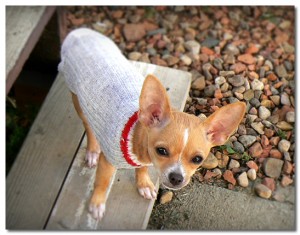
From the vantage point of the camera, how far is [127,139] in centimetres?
128

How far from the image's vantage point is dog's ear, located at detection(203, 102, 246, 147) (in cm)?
100

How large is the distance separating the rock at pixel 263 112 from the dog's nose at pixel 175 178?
8.8 inches

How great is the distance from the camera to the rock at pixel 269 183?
112cm

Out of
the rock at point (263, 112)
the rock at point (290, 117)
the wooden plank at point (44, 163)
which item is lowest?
the wooden plank at point (44, 163)

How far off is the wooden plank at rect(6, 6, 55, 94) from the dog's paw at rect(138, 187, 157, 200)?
0.81m

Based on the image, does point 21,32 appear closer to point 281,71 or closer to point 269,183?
point 281,71

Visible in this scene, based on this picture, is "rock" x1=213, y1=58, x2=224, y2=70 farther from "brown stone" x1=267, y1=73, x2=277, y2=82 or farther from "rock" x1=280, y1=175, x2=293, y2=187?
"rock" x1=280, y1=175, x2=293, y2=187

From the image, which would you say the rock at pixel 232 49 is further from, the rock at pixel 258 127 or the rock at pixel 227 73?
the rock at pixel 258 127

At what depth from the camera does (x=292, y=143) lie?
1147 millimetres

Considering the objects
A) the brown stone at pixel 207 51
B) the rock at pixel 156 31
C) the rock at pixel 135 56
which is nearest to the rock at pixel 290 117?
the brown stone at pixel 207 51

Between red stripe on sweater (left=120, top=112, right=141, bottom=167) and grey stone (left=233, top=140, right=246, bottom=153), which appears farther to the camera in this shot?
red stripe on sweater (left=120, top=112, right=141, bottom=167)

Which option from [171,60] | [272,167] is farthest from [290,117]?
[171,60]

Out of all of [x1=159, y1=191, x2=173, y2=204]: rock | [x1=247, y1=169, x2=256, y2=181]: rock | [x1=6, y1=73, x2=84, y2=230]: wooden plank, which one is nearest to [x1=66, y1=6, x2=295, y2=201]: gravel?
[x1=247, y1=169, x2=256, y2=181]: rock

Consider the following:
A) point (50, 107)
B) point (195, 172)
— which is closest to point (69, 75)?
point (50, 107)
